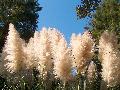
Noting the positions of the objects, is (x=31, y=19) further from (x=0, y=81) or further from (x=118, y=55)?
(x=118, y=55)

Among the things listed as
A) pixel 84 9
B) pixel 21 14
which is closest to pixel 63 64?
pixel 84 9

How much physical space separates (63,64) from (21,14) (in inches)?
896

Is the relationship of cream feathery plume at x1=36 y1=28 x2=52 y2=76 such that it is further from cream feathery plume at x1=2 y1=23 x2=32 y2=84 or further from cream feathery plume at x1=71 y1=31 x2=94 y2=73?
cream feathery plume at x1=71 y1=31 x2=94 y2=73

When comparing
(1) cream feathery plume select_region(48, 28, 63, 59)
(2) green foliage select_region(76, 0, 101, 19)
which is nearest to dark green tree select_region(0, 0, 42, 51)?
(2) green foliage select_region(76, 0, 101, 19)

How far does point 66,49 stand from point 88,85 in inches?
34.1

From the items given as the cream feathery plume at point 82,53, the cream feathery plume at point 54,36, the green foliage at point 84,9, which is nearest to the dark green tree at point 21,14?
the green foliage at point 84,9

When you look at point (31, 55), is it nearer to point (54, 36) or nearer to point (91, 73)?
point (54, 36)

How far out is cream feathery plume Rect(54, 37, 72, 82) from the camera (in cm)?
701

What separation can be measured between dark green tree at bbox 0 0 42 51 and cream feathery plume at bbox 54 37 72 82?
21.3m

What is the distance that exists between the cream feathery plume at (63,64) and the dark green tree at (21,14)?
2129cm

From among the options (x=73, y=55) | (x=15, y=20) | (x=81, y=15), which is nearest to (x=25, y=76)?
(x=73, y=55)

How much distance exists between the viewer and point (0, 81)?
354 inches

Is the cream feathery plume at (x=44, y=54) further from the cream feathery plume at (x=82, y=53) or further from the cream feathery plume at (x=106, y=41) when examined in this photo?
the cream feathery plume at (x=106, y=41)

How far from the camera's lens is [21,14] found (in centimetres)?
2953
